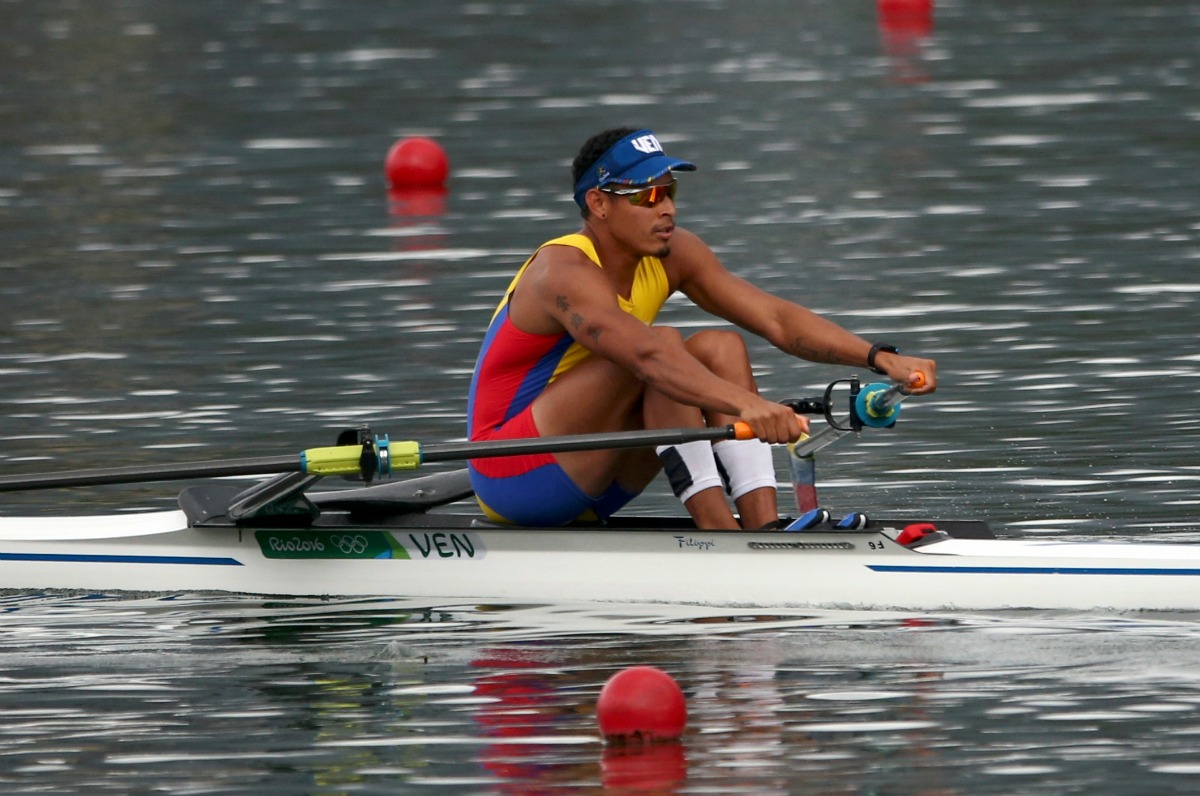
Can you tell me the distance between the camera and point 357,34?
34.6m

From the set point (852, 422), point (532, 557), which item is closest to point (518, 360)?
point (532, 557)

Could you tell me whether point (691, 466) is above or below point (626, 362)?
below

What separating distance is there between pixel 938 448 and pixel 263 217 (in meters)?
8.87

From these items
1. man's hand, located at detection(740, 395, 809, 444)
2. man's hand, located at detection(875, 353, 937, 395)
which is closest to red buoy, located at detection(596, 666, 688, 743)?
man's hand, located at detection(740, 395, 809, 444)

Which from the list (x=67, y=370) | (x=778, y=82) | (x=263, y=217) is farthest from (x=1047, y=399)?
(x=778, y=82)

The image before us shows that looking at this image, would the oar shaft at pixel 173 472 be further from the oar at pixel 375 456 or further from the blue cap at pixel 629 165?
the blue cap at pixel 629 165

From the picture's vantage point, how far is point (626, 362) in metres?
7.76

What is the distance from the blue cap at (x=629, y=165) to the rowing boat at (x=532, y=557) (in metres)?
0.85

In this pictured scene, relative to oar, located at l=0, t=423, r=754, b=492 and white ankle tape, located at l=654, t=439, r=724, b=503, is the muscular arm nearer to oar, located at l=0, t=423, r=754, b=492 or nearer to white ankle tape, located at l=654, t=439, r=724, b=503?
white ankle tape, located at l=654, t=439, r=724, b=503

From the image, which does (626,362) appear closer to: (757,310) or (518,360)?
(518,360)

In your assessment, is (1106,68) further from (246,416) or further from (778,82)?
(246,416)

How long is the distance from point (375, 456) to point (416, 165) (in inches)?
467

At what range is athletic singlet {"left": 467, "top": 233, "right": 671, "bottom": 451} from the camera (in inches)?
320

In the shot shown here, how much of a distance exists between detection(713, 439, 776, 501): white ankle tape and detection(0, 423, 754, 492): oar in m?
0.39
